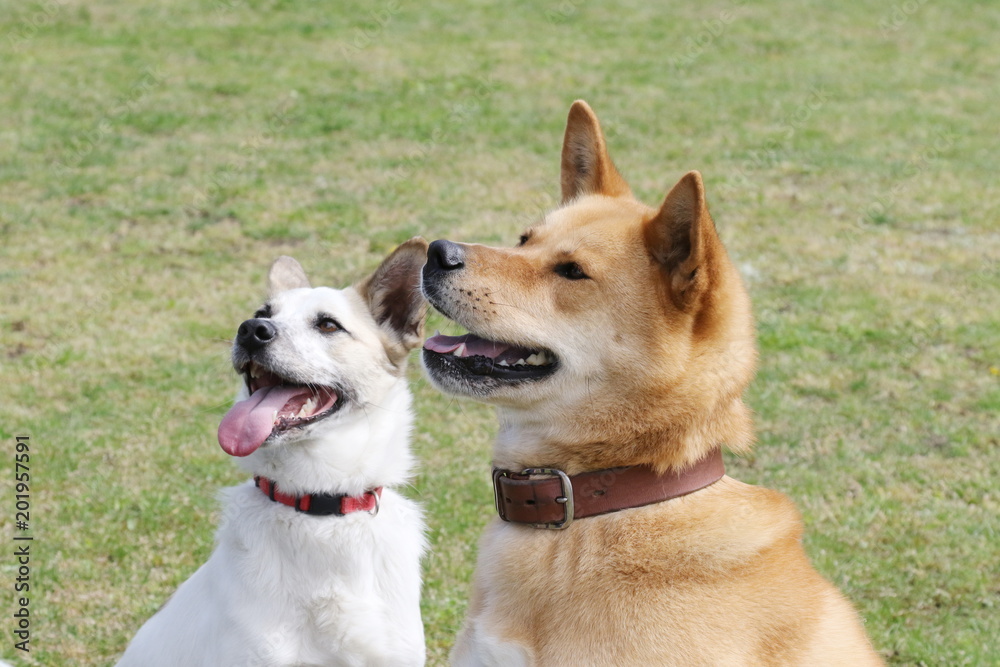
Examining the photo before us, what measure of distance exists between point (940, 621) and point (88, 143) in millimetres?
11006

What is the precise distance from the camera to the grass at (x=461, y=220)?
5641 mm

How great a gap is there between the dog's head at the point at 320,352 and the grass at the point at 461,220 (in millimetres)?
375

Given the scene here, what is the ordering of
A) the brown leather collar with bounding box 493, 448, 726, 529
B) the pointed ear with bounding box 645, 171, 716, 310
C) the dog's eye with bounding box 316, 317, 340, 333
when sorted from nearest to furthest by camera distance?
the pointed ear with bounding box 645, 171, 716, 310 → the brown leather collar with bounding box 493, 448, 726, 529 → the dog's eye with bounding box 316, 317, 340, 333

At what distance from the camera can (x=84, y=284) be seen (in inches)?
364

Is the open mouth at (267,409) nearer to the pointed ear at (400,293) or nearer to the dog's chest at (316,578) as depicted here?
the dog's chest at (316,578)

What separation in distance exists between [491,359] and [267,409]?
1.18 meters

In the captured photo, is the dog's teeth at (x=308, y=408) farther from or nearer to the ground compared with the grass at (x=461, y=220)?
farther from the ground

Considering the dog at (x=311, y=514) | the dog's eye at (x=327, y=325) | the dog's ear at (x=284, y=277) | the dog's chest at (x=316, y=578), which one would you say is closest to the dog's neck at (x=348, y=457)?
the dog at (x=311, y=514)

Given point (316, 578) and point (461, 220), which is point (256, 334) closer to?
point (316, 578)

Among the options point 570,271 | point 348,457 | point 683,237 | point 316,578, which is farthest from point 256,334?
point 683,237

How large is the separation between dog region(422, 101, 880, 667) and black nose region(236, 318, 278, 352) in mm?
1001

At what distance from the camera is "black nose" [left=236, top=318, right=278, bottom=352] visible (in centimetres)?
400

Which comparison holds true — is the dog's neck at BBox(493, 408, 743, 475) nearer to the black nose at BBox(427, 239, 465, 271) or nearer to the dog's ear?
the black nose at BBox(427, 239, 465, 271)

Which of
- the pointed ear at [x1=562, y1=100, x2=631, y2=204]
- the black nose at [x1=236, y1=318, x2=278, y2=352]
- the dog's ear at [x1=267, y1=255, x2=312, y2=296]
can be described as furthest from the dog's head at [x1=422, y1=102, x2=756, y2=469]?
the dog's ear at [x1=267, y1=255, x2=312, y2=296]
